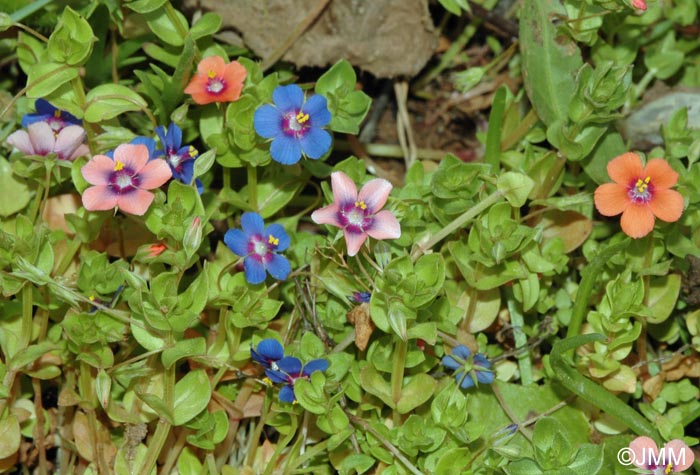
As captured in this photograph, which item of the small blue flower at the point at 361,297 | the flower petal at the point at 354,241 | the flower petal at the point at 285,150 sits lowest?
the small blue flower at the point at 361,297

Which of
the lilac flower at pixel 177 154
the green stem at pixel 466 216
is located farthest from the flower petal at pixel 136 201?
the green stem at pixel 466 216

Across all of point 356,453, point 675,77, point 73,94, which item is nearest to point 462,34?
point 675,77

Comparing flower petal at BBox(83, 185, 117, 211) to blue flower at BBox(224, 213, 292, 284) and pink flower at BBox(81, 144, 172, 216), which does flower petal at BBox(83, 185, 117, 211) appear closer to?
pink flower at BBox(81, 144, 172, 216)

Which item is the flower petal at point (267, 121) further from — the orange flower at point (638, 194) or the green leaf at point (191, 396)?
the orange flower at point (638, 194)

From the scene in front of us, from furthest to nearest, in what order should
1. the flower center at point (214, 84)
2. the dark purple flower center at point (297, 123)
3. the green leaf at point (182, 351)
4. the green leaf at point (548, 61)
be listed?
the green leaf at point (548, 61), the flower center at point (214, 84), the dark purple flower center at point (297, 123), the green leaf at point (182, 351)

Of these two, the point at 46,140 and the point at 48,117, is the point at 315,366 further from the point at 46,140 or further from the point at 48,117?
the point at 48,117
